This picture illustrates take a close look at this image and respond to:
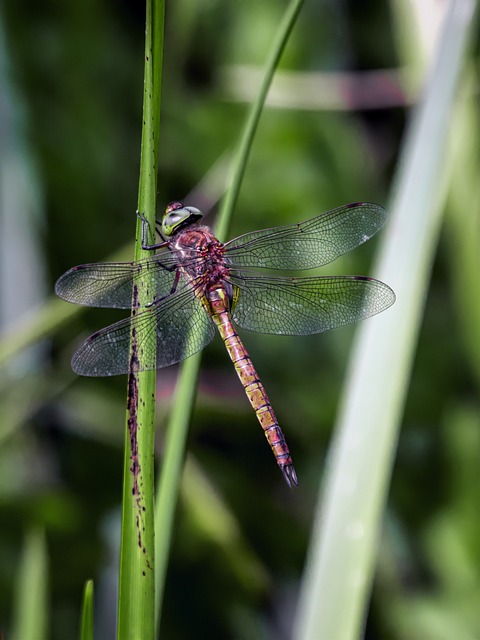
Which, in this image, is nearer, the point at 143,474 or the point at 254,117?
the point at 143,474

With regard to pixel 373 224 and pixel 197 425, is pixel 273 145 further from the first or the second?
pixel 373 224

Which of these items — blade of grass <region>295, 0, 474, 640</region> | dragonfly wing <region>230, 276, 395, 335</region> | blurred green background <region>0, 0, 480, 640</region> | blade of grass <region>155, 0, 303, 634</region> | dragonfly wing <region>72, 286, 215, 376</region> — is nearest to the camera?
blade of grass <region>155, 0, 303, 634</region>

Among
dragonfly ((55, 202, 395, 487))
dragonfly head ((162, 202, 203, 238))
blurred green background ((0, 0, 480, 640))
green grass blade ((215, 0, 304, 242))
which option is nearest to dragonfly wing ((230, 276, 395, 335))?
dragonfly ((55, 202, 395, 487))

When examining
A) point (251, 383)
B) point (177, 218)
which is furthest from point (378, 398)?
point (177, 218)

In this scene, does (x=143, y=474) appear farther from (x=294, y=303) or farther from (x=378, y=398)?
(x=294, y=303)

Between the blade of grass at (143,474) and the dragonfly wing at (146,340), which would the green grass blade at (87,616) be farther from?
the dragonfly wing at (146,340)

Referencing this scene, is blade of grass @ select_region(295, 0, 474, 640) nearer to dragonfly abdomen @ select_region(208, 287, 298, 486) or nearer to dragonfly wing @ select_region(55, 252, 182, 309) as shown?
dragonfly abdomen @ select_region(208, 287, 298, 486)

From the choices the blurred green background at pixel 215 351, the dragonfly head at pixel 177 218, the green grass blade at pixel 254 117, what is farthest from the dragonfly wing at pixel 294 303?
the blurred green background at pixel 215 351
